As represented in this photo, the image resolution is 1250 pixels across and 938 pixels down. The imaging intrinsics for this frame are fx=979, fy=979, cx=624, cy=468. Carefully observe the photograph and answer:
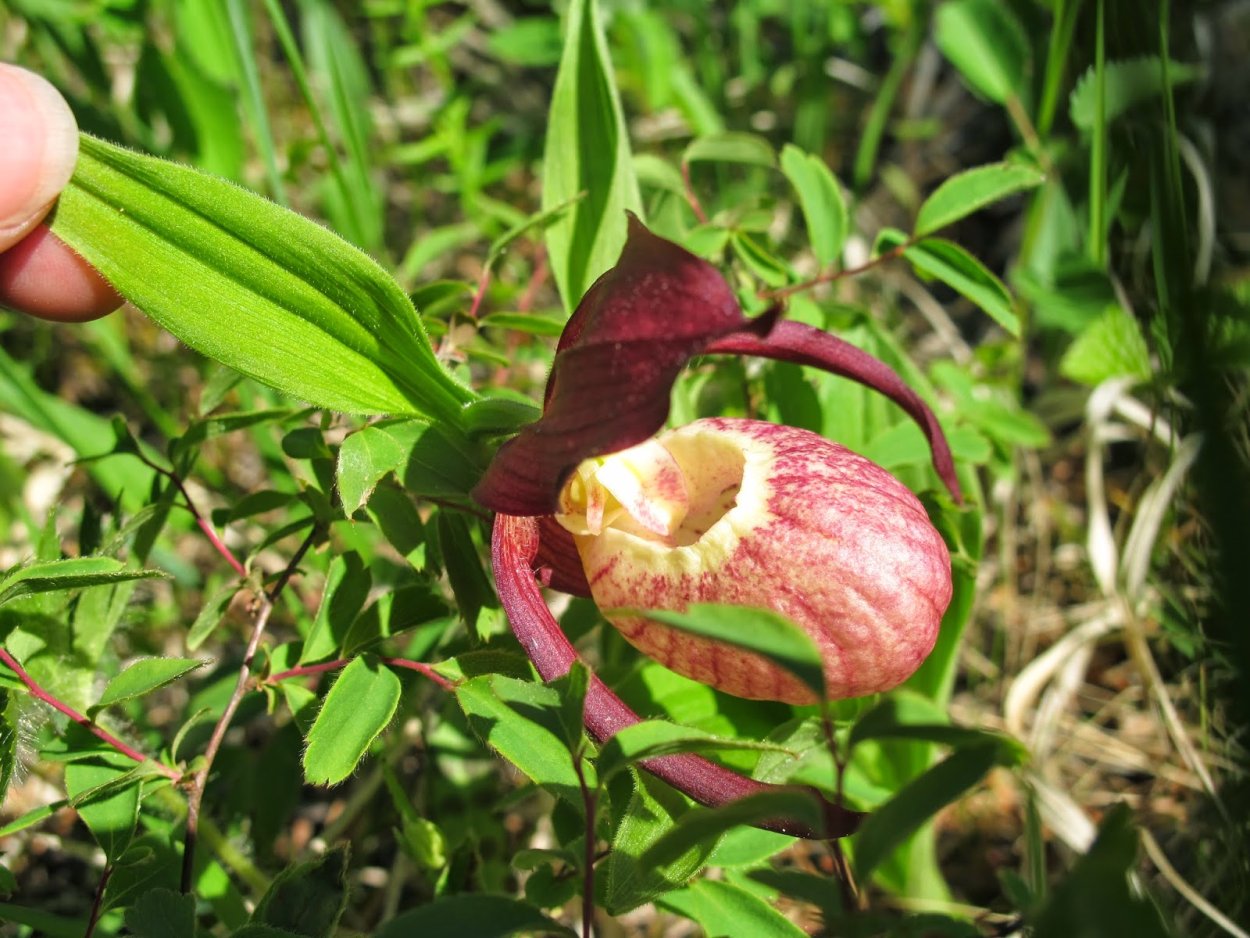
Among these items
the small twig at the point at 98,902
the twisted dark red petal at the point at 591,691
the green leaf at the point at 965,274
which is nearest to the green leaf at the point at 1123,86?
the green leaf at the point at 965,274

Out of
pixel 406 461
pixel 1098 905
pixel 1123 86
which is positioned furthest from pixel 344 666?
pixel 1123 86

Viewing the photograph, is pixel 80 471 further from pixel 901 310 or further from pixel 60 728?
pixel 901 310

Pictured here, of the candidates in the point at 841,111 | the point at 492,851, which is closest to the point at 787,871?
the point at 492,851

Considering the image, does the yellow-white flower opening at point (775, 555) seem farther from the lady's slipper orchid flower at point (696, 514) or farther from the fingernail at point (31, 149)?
the fingernail at point (31, 149)

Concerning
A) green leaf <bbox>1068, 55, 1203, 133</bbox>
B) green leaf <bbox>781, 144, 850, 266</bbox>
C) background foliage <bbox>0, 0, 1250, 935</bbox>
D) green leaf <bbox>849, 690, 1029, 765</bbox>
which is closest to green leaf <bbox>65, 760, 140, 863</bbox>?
background foliage <bbox>0, 0, 1250, 935</bbox>

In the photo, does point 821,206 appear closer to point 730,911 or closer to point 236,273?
point 236,273

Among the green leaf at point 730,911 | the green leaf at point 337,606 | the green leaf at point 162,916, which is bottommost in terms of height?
the green leaf at point 730,911
